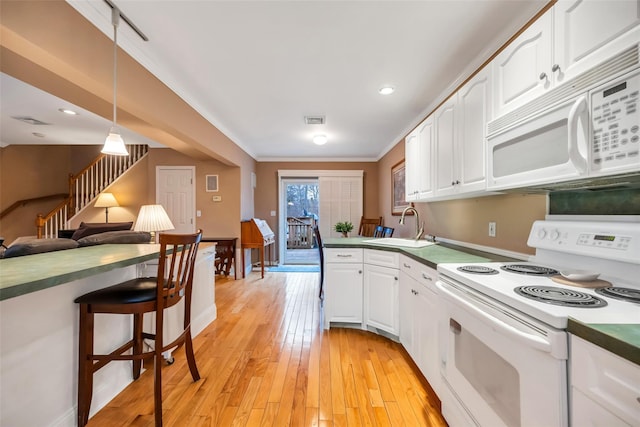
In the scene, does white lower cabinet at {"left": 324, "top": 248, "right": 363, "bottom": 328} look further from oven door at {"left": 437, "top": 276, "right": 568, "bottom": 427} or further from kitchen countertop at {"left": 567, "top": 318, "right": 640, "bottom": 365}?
kitchen countertop at {"left": 567, "top": 318, "right": 640, "bottom": 365}

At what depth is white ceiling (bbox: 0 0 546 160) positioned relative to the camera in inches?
65.5

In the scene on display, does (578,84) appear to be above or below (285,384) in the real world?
above

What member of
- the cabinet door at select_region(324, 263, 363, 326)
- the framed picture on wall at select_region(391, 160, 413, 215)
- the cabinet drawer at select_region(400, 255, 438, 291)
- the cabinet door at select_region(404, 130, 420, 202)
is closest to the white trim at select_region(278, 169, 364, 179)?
the framed picture on wall at select_region(391, 160, 413, 215)

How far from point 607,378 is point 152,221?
3292mm

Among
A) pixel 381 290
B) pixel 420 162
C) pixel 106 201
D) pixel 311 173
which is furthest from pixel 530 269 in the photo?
pixel 106 201

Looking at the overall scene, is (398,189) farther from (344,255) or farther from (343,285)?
(343,285)

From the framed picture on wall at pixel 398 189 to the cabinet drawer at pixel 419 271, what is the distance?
6.49 feet

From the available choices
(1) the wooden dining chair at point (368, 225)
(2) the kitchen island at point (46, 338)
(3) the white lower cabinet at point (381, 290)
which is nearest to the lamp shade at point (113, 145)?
(2) the kitchen island at point (46, 338)

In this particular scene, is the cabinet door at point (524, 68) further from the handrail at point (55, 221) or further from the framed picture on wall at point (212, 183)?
the handrail at point (55, 221)

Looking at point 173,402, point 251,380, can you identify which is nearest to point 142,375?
point 173,402

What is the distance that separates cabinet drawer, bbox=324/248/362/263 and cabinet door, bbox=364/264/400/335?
0.43 ft

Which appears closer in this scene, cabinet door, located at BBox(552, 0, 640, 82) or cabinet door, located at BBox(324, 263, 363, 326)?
cabinet door, located at BBox(552, 0, 640, 82)

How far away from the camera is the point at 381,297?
251 centimetres

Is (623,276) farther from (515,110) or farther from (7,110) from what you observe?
(7,110)
